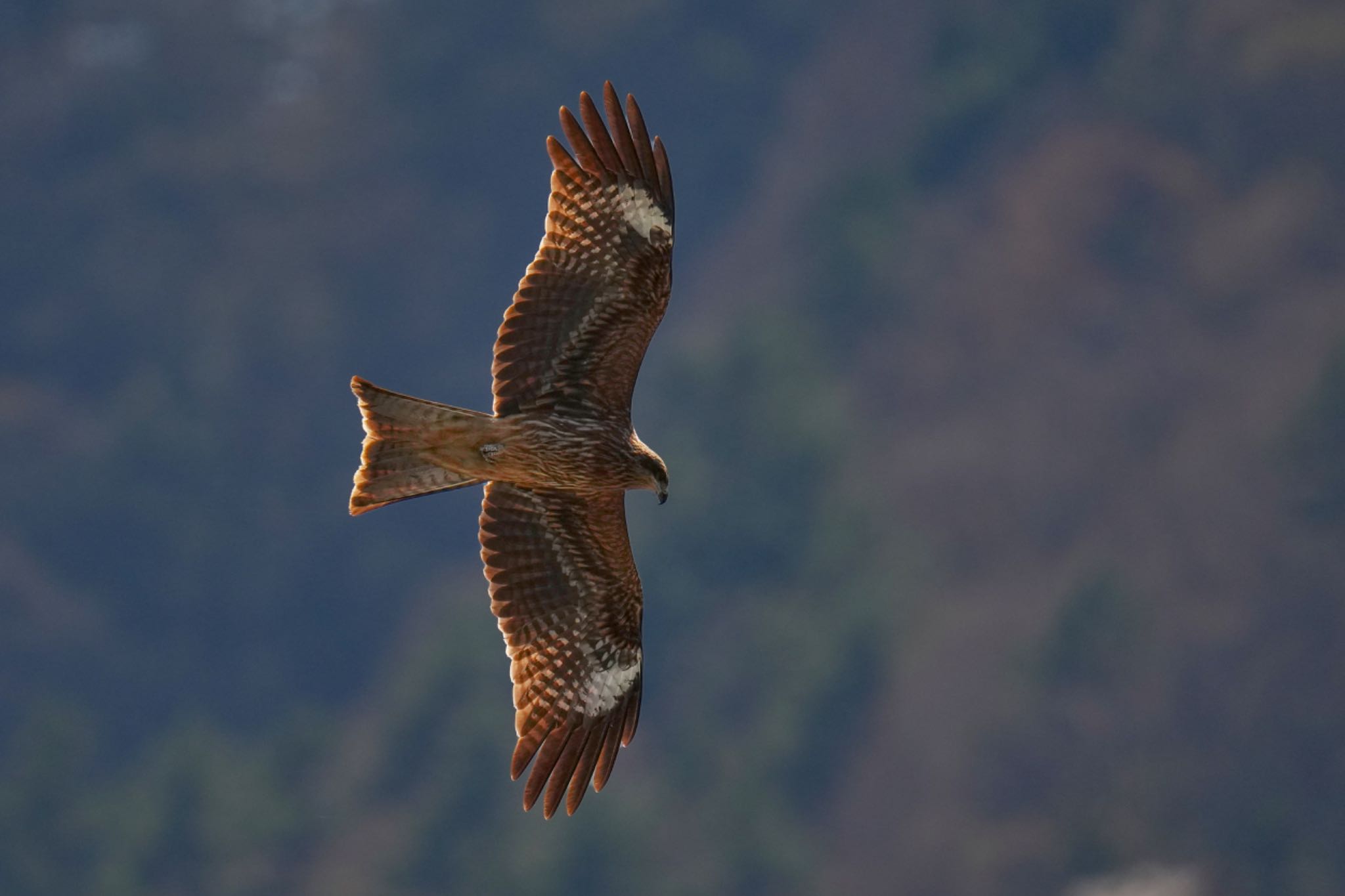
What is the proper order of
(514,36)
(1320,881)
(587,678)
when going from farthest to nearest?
1. (514,36)
2. (1320,881)
3. (587,678)

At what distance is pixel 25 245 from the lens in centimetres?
7194

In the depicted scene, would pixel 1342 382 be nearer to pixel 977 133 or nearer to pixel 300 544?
pixel 977 133

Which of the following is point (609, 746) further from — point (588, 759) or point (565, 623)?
point (565, 623)

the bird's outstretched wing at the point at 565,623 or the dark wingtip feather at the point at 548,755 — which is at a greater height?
the bird's outstretched wing at the point at 565,623

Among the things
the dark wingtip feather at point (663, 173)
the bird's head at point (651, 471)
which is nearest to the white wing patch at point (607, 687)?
the bird's head at point (651, 471)

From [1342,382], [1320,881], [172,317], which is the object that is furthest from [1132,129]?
[172,317]

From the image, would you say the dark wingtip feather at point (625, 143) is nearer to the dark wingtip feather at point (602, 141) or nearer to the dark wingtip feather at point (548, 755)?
the dark wingtip feather at point (602, 141)

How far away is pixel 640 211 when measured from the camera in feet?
33.5

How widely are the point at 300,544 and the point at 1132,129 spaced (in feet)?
108

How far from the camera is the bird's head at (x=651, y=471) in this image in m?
10.6

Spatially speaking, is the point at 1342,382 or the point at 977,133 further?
the point at 977,133

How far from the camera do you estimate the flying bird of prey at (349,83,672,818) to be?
10.2 meters

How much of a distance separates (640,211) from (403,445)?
1872 mm

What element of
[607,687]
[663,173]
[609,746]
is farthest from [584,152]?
[609,746]
